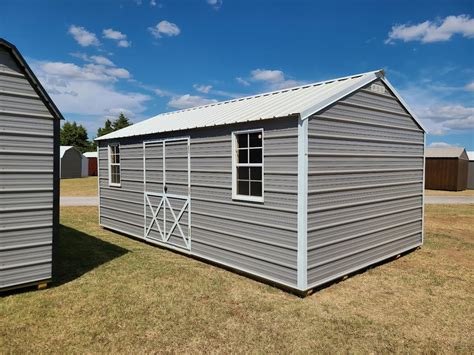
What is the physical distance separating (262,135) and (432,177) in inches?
1101

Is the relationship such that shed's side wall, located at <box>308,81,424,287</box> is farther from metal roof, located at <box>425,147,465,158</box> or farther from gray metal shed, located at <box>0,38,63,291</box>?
metal roof, located at <box>425,147,465,158</box>

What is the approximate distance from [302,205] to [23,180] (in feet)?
16.4

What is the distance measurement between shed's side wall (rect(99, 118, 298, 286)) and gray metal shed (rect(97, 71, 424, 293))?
0.08 ft

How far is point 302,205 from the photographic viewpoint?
617cm

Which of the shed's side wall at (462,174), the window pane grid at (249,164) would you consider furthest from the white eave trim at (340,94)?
the shed's side wall at (462,174)

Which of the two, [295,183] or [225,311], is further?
[295,183]

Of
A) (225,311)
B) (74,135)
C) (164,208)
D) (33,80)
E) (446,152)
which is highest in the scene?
(74,135)

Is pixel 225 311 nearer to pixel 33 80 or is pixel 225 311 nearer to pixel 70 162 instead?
pixel 33 80

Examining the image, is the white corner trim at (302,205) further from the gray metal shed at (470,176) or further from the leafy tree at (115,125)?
the leafy tree at (115,125)

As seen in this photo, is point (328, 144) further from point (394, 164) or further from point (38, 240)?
point (38, 240)

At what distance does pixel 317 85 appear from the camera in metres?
8.35

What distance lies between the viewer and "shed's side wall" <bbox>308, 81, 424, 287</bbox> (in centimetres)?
652

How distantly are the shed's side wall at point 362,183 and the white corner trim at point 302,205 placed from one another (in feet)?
0.47

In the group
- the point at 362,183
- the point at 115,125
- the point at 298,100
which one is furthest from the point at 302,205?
the point at 115,125
